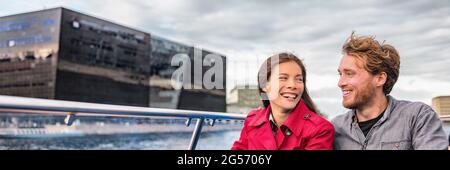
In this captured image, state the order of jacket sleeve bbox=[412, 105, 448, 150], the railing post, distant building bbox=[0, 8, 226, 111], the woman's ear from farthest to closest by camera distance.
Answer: distant building bbox=[0, 8, 226, 111], the railing post, the woman's ear, jacket sleeve bbox=[412, 105, 448, 150]

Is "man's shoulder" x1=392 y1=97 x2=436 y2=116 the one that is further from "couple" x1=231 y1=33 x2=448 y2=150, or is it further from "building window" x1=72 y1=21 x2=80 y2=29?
"building window" x1=72 y1=21 x2=80 y2=29

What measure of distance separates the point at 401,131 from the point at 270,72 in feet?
1.51

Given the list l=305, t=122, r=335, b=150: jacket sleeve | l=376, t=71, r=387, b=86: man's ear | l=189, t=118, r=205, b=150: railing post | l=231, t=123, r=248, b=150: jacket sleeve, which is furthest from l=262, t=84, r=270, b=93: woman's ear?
l=189, t=118, r=205, b=150: railing post

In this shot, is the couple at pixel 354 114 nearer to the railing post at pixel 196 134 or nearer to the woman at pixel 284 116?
the woman at pixel 284 116

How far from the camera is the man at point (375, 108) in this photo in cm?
124

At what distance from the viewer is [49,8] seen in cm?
3878

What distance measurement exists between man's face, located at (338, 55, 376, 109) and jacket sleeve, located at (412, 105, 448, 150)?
0.53 feet

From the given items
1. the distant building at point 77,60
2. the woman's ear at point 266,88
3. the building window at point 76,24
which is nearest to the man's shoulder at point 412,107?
the woman's ear at point 266,88

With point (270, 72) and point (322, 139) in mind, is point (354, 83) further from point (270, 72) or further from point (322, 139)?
point (270, 72)

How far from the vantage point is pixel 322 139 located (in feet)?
4.22

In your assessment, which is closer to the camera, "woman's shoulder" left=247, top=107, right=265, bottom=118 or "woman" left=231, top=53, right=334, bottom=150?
"woman" left=231, top=53, right=334, bottom=150

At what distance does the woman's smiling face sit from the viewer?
137cm

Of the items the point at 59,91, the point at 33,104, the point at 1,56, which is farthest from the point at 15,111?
the point at 1,56

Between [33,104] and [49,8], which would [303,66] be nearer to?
[33,104]
